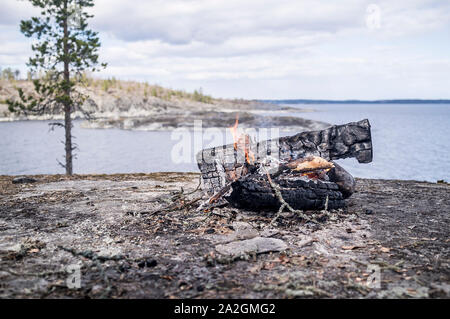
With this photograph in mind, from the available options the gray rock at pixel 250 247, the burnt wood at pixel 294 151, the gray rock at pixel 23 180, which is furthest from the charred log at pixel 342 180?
the gray rock at pixel 23 180

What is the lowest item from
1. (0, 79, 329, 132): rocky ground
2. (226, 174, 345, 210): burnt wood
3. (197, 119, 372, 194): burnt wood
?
(226, 174, 345, 210): burnt wood

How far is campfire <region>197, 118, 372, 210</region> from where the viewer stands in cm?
738

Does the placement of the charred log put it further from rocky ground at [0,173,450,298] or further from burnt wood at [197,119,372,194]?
rocky ground at [0,173,450,298]

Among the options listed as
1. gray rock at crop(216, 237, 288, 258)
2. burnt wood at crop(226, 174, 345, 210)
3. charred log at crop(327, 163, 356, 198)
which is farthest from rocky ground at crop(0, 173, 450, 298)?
charred log at crop(327, 163, 356, 198)

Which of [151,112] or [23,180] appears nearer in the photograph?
[23,180]

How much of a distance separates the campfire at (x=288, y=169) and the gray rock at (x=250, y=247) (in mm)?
1516

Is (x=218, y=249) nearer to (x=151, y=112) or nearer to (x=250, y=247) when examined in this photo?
(x=250, y=247)

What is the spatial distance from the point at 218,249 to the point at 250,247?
0.52 m

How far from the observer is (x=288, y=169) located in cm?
796

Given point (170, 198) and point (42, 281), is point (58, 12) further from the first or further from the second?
point (42, 281)

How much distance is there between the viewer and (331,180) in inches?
320

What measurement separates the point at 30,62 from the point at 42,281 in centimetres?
1532

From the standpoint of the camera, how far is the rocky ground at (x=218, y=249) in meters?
4.38

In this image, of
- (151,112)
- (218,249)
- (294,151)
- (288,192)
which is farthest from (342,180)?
(151,112)
